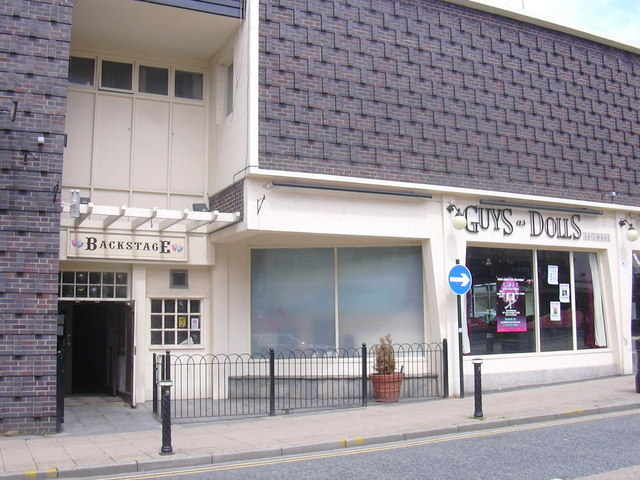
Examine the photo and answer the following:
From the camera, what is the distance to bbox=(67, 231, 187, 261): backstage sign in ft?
44.9

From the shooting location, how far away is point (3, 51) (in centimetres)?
1135

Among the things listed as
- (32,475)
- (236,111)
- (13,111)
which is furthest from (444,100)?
(32,475)

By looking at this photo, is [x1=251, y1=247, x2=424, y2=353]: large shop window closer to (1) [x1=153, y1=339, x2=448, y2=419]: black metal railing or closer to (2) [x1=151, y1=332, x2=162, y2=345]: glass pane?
(1) [x1=153, y1=339, x2=448, y2=419]: black metal railing

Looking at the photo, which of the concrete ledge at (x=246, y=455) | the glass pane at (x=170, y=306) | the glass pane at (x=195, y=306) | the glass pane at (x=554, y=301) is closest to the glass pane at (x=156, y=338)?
the glass pane at (x=170, y=306)

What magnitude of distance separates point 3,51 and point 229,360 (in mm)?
7410

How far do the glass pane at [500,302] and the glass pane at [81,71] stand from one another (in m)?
9.28

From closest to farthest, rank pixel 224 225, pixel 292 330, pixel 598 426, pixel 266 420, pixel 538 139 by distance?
pixel 598 426, pixel 266 420, pixel 224 225, pixel 292 330, pixel 538 139

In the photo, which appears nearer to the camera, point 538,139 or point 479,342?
point 479,342

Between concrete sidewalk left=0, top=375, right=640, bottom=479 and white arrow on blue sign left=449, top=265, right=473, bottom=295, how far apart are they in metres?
2.27

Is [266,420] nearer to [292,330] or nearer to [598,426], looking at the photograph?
[292,330]

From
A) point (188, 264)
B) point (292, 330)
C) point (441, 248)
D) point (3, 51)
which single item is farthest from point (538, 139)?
point (3, 51)

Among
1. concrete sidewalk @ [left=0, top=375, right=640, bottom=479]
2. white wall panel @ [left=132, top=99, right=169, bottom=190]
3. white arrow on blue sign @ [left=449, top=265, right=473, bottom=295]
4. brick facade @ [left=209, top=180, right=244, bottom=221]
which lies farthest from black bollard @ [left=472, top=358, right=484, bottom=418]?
white wall panel @ [left=132, top=99, right=169, bottom=190]

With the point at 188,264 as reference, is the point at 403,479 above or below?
below

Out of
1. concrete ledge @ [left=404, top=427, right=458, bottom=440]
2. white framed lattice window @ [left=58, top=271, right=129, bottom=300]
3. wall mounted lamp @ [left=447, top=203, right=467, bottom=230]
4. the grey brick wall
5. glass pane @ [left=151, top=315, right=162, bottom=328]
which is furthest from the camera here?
wall mounted lamp @ [left=447, top=203, right=467, bottom=230]
